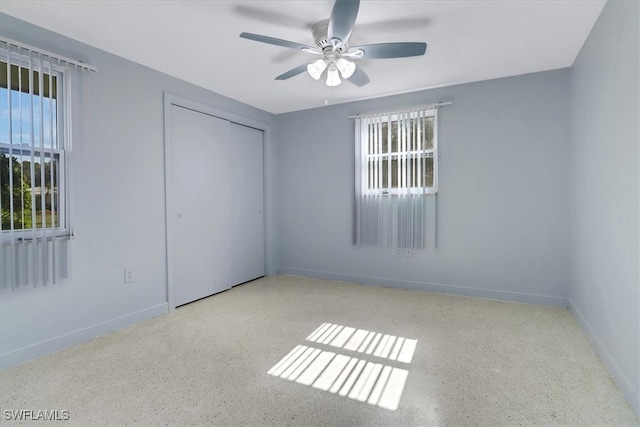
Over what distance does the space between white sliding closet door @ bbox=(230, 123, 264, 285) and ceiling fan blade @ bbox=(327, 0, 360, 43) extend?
7.79ft

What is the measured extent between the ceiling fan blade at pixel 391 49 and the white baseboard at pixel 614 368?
224cm

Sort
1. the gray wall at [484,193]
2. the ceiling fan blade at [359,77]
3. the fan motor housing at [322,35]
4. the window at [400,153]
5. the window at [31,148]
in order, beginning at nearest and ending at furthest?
the window at [31,148]
the fan motor housing at [322,35]
the ceiling fan blade at [359,77]
the gray wall at [484,193]
the window at [400,153]

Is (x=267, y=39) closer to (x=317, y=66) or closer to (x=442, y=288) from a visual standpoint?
(x=317, y=66)

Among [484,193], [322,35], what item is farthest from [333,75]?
[484,193]

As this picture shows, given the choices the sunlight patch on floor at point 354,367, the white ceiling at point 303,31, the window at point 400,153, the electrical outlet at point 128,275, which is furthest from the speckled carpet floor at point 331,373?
the white ceiling at point 303,31

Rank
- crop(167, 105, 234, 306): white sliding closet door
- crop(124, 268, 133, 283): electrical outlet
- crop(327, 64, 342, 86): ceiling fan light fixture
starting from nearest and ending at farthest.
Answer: crop(327, 64, 342, 86): ceiling fan light fixture, crop(124, 268, 133, 283): electrical outlet, crop(167, 105, 234, 306): white sliding closet door

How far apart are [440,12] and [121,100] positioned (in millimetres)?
2637

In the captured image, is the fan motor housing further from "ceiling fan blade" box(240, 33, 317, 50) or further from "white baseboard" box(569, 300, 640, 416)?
"white baseboard" box(569, 300, 640, 416)

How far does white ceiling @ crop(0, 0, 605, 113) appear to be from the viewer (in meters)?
2.14

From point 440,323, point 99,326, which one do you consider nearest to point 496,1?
point 440,323

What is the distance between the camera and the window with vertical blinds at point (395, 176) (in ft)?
12.3

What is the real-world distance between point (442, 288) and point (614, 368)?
1.86 meters

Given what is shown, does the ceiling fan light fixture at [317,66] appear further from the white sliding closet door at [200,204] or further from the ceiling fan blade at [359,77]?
the white sliding closet door at [200,204]

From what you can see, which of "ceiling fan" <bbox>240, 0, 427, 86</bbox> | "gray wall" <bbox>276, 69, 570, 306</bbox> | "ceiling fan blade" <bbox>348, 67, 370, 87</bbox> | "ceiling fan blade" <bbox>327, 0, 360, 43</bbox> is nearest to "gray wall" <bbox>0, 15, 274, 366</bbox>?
"ceiling fan" <bbox>240, 0, 427, 86</bbox>
